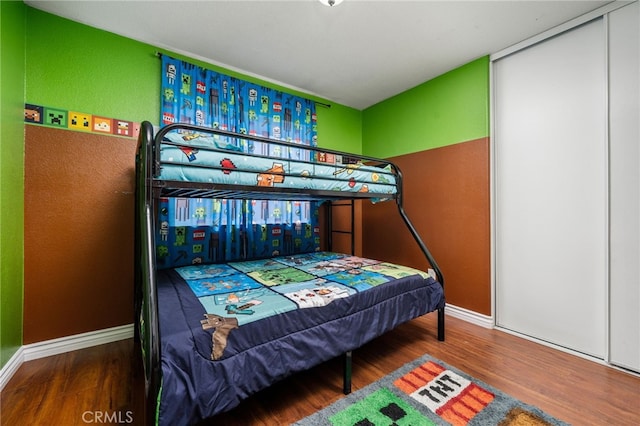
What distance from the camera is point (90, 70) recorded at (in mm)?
2074

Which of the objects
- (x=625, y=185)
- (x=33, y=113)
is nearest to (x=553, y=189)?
(x=625, y=185)

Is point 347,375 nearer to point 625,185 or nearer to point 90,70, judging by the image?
point 625,185

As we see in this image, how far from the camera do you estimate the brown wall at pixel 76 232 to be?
188 cm

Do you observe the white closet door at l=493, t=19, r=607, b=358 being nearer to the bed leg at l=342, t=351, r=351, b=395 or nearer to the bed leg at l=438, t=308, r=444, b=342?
the bed leg at l=438, t=308, r=444, b=342

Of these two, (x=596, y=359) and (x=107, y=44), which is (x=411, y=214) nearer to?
(x=596, y=359)

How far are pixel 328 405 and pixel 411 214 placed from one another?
226 cm

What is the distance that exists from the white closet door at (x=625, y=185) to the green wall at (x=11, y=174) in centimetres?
399

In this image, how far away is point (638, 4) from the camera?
171cm

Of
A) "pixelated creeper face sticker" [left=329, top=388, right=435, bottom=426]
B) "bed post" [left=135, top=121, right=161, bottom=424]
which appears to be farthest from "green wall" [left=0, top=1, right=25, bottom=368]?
→ "pixelated creeper face sticker" [left=329, top=388, right=435, bottom=426]

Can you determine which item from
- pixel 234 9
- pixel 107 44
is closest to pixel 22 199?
pixel 107 44

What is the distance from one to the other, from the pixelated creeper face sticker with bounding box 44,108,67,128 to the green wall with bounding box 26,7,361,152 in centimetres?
4

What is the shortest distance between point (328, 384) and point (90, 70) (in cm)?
296

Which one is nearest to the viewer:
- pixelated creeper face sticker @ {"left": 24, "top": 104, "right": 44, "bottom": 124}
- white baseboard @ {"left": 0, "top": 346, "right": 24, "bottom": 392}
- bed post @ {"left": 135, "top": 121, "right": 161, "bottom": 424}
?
bed post @ {"left": 135, "top": 121, "right": 161, "bottom": 424}

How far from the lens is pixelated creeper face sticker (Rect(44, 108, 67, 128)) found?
1.93m
